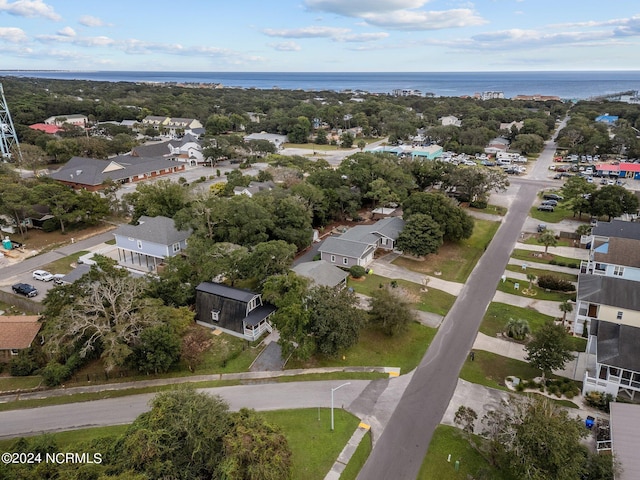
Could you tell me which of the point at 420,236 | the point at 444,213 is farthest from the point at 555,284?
the point at 444,213

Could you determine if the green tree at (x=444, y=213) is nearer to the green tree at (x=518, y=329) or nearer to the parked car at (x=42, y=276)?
the green tree at (x=518, y=329)

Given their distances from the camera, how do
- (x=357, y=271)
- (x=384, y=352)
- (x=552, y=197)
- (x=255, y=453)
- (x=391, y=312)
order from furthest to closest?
(x=552, y=197) → (x=357, y=271) → (x=391, y=312) → (x=384, y=352) → (x=255, y=453)

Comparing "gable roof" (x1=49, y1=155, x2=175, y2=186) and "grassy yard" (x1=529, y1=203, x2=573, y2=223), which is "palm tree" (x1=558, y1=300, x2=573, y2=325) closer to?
"grassy yard" (x1=529, y1=203, x2=573, y2=223)

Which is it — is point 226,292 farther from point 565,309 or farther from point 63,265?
point 565,309

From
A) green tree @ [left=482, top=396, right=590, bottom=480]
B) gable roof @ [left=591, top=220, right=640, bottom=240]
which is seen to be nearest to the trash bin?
green tree @ [left=482, top=396, right=590, bottom=480]

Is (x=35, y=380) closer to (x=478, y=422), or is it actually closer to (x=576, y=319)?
(x=478, y=422)

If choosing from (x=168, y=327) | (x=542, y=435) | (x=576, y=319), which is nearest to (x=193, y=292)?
(x=168, y=327)
